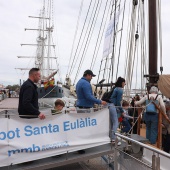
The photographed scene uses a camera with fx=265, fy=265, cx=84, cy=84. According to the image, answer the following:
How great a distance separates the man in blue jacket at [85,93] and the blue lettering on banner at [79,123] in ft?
1.86

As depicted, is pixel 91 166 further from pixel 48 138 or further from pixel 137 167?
pixel 137 167

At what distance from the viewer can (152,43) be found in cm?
838

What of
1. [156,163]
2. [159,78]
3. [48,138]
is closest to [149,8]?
[159,78]

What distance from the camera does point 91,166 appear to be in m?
5.44

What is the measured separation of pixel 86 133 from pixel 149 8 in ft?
18.1

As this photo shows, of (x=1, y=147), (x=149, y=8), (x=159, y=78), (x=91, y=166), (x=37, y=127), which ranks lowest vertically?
(x=91, y=166)

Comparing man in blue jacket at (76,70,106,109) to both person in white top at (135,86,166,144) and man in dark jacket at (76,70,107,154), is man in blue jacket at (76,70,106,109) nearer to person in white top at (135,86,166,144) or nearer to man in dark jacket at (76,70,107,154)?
man in dark jacket at (76,70,107,154)

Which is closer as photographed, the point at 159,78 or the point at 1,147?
the point at 1,147

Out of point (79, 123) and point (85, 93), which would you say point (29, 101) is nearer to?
point (79, 123)

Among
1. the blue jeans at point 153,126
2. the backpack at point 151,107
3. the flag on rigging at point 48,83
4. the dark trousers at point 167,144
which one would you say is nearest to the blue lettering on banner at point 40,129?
the backpack at point 151,107

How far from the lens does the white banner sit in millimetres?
4176

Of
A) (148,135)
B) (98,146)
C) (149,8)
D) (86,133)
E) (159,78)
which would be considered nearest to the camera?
(86,133)

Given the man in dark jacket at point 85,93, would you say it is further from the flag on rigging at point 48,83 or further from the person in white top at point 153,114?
the flag on rigging at point 48,83

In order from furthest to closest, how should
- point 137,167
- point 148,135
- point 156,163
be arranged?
point 148,135 → point 137,167 → point 156,163
